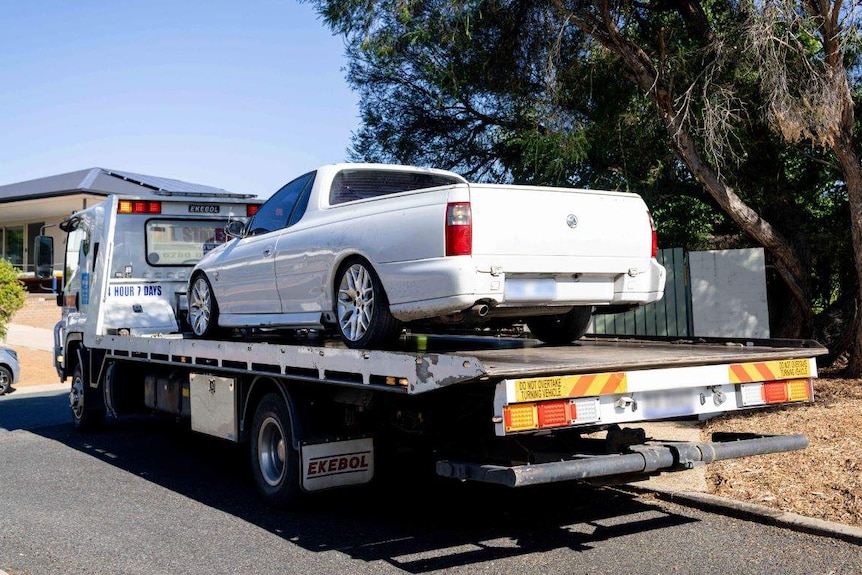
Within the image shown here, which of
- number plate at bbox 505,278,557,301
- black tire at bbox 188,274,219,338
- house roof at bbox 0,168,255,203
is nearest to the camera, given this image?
number plate at bbox 505,278,557,301

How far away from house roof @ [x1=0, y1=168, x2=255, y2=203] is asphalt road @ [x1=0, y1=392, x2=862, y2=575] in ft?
71.5

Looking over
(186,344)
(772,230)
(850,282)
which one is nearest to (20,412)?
(186,344)

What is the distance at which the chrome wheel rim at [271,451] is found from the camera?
23.4 feet

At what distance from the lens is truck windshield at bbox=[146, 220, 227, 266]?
10.9 metres

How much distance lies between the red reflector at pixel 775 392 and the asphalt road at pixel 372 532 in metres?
0.87

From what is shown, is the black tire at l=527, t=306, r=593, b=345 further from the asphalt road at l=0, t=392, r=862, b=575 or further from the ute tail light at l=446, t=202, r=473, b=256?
the ute tail light at l=446, t=202, r=473, b=256

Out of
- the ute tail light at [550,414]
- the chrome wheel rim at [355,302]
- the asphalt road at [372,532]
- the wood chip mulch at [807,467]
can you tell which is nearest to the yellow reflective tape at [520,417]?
the ute tail light at [550,414]

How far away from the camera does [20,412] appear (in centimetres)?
1396

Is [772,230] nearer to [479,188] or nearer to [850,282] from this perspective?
[850,282]

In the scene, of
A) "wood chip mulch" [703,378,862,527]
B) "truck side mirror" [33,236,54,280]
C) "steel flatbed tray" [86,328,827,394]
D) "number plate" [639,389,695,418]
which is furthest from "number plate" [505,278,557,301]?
"truck side mirror" [33,236,54,280]

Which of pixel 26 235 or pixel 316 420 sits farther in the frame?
pixel 26 235

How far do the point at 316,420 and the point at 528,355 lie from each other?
1.72 metres

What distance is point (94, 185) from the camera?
30391mm

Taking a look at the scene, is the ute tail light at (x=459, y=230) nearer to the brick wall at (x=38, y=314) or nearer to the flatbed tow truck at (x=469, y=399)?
the flatbed tow truck at (x=469, y=399)
